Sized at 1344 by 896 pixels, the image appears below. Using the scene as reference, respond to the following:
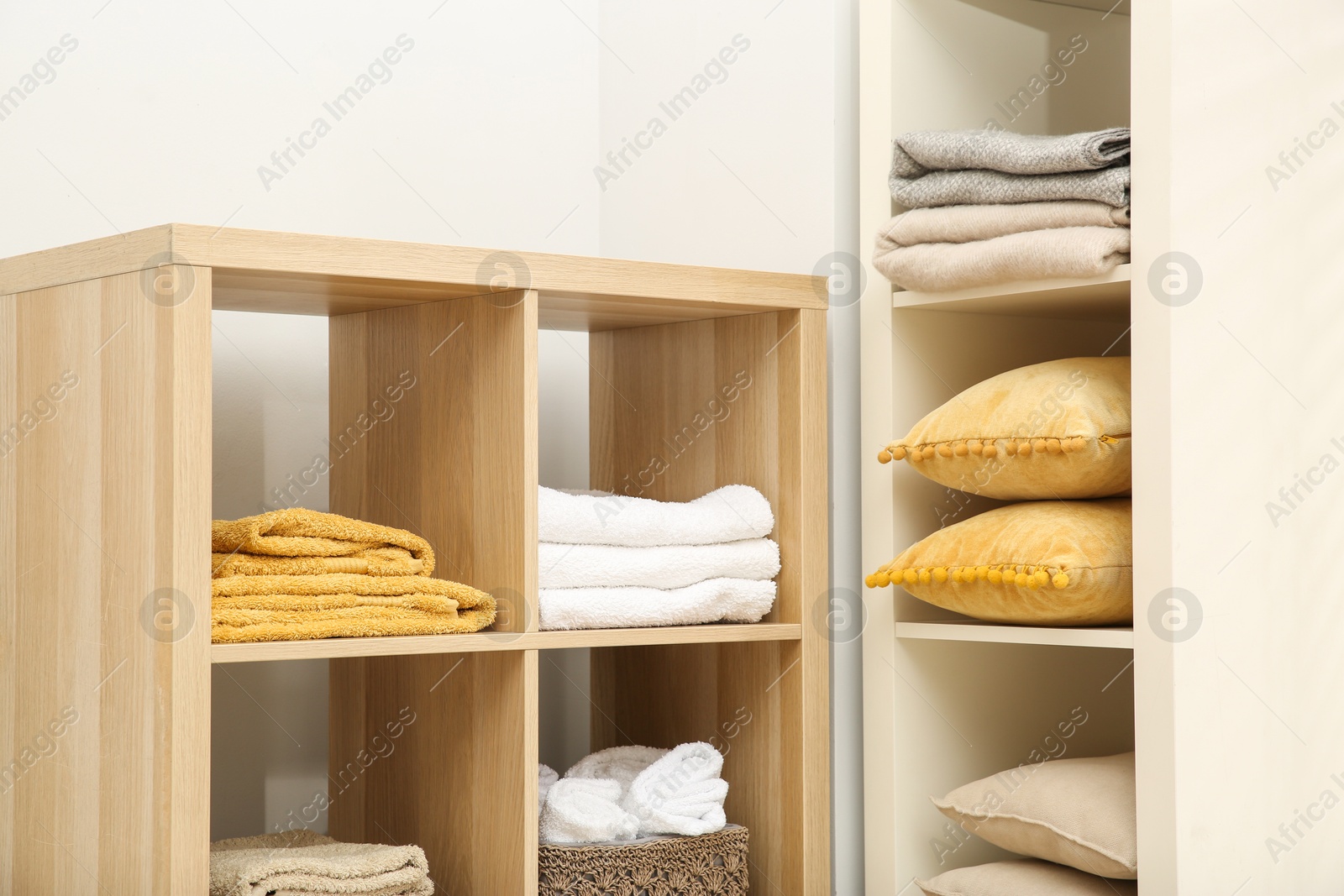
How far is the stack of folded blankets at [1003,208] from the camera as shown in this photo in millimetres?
1319

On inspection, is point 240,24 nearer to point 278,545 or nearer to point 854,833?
point 278,545

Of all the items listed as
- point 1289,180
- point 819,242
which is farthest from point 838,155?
point 1289,180

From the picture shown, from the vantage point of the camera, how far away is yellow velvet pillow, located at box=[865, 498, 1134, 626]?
1300 millimetres

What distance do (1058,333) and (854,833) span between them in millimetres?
664

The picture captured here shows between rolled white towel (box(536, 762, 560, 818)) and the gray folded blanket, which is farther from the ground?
the gray folded blanket

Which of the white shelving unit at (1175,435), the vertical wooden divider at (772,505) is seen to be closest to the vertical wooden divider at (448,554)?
the vertical wooden divider at (772,505)

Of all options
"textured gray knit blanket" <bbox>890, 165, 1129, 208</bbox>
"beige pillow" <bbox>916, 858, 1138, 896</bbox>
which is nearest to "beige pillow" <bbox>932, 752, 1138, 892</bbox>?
"beige pillow" <bbox>916, 858, 1138, 896</bbox>

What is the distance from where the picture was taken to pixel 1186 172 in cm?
129

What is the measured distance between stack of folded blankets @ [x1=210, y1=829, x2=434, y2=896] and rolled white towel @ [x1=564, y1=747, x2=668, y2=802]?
26 centimetres

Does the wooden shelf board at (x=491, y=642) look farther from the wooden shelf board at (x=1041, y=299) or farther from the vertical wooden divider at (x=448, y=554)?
the wooden shelf board at (x=1041, y=299)

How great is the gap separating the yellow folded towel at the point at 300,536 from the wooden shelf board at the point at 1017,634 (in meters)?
0.57

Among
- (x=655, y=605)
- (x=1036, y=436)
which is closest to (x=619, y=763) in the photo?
(x=655, y=605)

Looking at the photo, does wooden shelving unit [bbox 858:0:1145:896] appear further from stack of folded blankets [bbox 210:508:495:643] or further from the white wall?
stack of folded blankets [bbox 210:508:495:643]

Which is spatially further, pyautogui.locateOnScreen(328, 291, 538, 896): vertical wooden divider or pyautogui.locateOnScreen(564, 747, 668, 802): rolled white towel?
pyautogui.locateOnScreen(564, 747, 668, 802): rolled white towel
